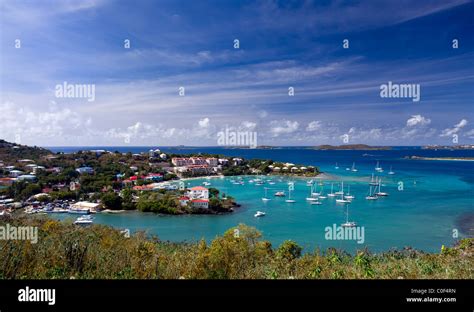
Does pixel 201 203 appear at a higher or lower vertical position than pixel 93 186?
lower

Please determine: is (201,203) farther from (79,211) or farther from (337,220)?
(337,220)

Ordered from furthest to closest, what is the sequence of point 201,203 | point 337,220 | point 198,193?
1. point 198,193
2. point 201,203
3. point 337,220

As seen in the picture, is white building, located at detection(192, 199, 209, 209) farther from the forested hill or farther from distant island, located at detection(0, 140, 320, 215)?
the forested hill

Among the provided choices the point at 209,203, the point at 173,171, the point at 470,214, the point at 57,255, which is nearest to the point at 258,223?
the point at 209,203

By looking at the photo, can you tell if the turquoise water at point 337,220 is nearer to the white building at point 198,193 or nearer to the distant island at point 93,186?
the distant island at point 93,186

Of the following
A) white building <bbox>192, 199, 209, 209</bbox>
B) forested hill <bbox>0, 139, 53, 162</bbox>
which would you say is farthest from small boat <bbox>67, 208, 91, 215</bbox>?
forested hill <bbox>0, 139, 53, 162</bbox>

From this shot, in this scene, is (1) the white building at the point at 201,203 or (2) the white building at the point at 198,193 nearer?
(1) the white building at the point at 201,203

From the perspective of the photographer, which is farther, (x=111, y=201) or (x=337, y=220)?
(x=111, y=201)

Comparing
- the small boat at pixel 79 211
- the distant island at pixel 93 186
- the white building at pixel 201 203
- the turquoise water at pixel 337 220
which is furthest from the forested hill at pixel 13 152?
the white building at pixel 201 203

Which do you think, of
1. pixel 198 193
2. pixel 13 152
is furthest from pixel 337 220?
pixel 13 152
